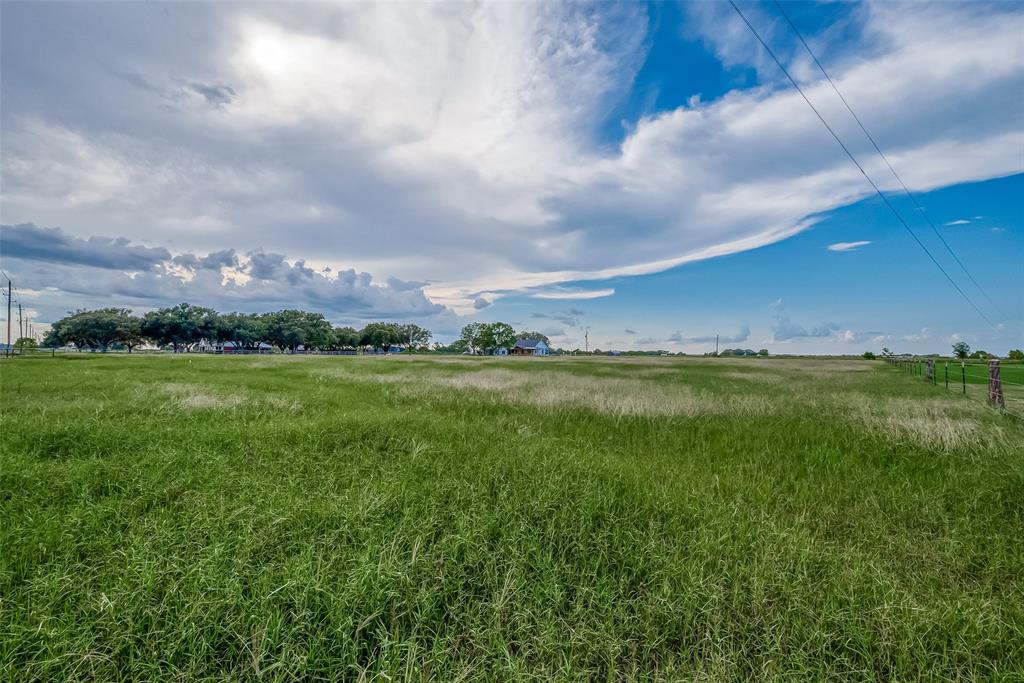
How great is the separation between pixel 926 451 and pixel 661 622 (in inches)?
328

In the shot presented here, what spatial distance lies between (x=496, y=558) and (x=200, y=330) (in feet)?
407

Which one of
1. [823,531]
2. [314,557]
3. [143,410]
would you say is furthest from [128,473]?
[823,531]

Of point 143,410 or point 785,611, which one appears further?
point 143,410

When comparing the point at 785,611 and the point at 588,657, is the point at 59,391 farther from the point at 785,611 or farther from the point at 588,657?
the point at 785,611

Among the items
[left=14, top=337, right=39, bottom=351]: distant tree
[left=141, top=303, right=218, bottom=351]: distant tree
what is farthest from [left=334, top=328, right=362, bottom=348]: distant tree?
[left=14, top=337, right=39, bottom=351]: distant tree

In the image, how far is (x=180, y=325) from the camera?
99375 millimetres

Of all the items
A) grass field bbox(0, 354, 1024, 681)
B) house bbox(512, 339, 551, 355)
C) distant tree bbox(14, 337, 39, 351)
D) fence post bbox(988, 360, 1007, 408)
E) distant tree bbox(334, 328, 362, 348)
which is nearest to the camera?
grass field bbox(0, 354, 1024, 681)

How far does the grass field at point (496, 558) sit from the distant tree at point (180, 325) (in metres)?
114

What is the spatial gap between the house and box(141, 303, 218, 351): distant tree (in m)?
85.4

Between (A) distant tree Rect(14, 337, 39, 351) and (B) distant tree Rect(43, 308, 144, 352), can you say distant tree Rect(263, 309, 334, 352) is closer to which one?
(B) distant tree Rect(43, 308, 144, 352)

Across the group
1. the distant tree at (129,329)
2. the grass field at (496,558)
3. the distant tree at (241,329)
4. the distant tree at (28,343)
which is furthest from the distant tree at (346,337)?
the grass field at (496,558)

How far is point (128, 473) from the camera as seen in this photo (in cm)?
644

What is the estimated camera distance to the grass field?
3.36 meters

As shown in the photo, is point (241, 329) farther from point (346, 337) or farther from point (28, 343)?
point (28, 343)
